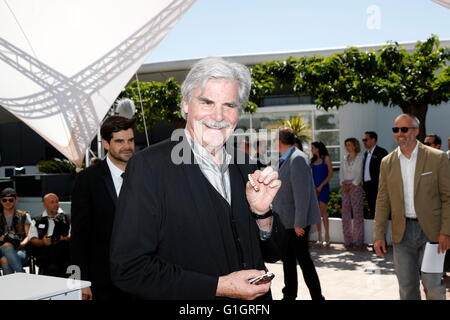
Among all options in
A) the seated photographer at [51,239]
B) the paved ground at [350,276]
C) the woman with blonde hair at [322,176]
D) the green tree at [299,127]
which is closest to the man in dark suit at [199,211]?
the paved ground at [350,276]

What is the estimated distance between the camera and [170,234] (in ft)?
5.41

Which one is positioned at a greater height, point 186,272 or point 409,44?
point 409,44

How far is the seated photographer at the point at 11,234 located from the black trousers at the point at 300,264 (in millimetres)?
3569

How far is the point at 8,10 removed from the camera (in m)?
8.15

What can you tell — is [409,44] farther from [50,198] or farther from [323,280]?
[50,198]

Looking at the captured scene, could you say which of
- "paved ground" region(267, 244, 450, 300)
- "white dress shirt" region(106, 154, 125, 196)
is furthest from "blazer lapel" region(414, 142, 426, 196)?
"white dress shirt" region(106, 154, 125, 196)

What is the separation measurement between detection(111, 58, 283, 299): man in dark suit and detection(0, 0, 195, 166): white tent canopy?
22.0ft

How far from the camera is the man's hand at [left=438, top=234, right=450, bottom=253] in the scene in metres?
4.19

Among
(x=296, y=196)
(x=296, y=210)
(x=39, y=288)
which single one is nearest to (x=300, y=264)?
(x=296, y=210)

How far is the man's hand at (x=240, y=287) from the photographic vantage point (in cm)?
160

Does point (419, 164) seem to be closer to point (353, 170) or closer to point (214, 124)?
point (214, 124)

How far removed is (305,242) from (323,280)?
2.01m

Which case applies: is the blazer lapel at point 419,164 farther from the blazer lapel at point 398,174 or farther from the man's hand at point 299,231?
the man's hand at point 299,231
